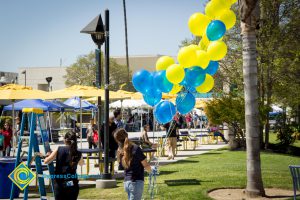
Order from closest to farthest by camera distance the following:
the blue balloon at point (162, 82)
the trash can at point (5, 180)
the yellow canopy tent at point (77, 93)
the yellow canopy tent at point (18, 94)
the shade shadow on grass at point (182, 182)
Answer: the blue balloon at point (162, 82)
the trash can at point (5, 180)
the shade shadow on grass at point (182, 182)
the yellow canopy tent at point (18, 94)
the yellow canopy tent at point (77, 93)

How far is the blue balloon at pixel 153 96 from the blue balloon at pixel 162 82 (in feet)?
1.12

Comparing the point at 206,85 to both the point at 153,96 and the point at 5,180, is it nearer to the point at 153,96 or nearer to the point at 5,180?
the point at 153,96

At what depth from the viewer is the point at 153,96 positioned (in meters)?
10.6

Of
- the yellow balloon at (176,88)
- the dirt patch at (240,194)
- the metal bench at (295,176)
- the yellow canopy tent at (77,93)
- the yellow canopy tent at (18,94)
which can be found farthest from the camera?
the yellow canopy tent at (77,93)

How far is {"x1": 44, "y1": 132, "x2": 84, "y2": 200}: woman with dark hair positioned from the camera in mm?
7543

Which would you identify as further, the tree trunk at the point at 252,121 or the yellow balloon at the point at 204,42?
the tree trunk at the point at 252,121

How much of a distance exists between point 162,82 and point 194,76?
0.72 m

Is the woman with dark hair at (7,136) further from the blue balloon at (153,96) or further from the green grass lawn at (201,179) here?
the blue balloon at (153,96)

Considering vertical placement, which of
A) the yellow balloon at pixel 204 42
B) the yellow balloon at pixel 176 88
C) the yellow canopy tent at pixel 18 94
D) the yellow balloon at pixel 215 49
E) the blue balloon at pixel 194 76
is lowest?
the yellow balloon at pixel 176 88

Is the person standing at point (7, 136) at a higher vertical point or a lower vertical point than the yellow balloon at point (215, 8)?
lower

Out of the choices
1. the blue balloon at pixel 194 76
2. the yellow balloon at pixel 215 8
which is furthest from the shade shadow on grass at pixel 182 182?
the yellow balloon at pixel 215 8

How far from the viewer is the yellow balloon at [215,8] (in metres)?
9.55

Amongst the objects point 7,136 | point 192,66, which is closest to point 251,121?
point 192,66

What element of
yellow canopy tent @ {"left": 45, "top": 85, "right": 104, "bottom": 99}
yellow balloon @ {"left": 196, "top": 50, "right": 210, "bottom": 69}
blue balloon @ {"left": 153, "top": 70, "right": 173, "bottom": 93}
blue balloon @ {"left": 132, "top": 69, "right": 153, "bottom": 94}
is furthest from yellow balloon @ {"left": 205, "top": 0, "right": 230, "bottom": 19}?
yellow canopy tent @ {"left": 45, "top": 85, "right": 104, "bottom": 99}
